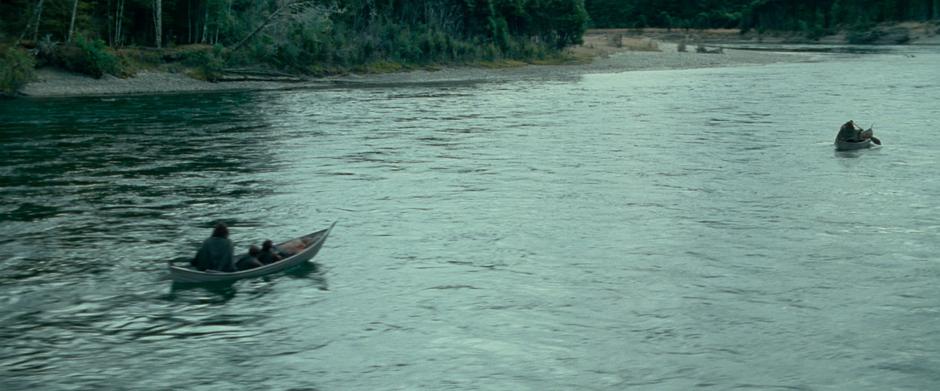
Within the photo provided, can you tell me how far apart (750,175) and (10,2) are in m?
54.9

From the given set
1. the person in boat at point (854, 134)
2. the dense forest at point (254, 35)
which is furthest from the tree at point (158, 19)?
the person in boat at point (854, 134)

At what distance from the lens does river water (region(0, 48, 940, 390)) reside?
15.9m

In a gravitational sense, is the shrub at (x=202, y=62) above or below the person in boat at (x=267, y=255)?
above

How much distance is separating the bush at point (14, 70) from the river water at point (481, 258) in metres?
15.9

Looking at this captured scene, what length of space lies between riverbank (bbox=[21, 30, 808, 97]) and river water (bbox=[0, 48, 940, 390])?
20.3 meters

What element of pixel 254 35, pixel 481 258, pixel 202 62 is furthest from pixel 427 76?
pixel 481 258

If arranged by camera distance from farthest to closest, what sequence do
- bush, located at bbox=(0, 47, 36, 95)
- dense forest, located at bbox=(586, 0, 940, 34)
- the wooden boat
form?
dense forest, located at bbox=(586, 0, 940, 34) → bush, located at bbox=(0, 47, 36, 95) → the wooden boat

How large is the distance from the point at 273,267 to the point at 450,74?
6591 centimetres

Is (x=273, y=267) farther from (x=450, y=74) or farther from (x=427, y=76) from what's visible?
(x=450, y=74)

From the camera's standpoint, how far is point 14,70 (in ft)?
201

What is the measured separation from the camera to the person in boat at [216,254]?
779 inches

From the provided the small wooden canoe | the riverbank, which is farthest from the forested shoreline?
the small wooden canoe

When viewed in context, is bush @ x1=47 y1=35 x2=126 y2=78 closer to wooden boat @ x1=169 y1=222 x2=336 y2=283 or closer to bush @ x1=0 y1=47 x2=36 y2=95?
bush @ x1=0 y1=47 x2=36 y2=95

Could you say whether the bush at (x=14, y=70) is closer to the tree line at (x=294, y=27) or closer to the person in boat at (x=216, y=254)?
the tree line at (x=294, y=27)
